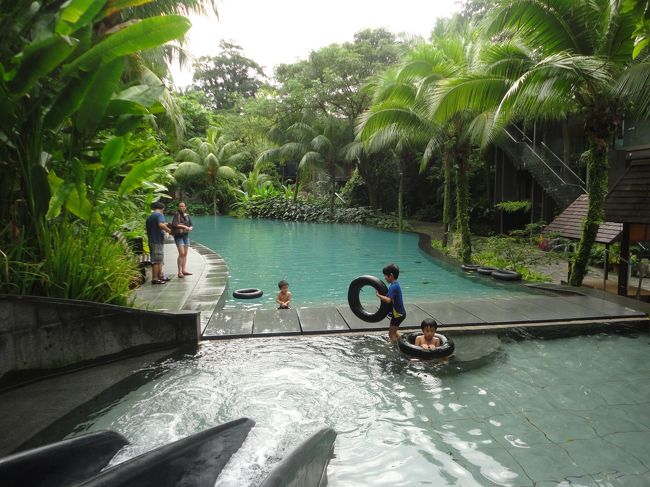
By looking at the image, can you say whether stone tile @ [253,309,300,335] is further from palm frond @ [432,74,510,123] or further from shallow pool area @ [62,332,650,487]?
palm frond @ [432,74,510,123]

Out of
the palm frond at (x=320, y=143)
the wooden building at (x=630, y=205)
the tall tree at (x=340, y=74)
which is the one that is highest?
the tall tree at (x=340, y=74)

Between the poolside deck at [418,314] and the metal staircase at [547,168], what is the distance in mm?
8773

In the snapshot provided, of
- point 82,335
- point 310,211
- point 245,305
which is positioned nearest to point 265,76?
point 310,211

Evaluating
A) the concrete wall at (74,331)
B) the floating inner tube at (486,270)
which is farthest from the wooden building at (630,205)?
the concrete wall at (74,331)

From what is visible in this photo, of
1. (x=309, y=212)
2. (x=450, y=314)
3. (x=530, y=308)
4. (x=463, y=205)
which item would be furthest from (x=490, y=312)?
(x=309, y=212)

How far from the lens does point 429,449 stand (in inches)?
176

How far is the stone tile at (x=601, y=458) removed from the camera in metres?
4.04

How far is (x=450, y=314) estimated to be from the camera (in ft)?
26.7

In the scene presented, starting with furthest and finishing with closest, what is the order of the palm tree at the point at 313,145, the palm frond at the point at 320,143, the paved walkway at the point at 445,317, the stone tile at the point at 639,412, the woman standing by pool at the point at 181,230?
the palm tree at the point at 313,145, the palm frond at the point at 320,143, the woman standing by pool at the point at 181,230, the paved walkway at the point at 445,317, the stone tile at the point at 639,412

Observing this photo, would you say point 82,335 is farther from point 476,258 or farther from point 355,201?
point 355,201

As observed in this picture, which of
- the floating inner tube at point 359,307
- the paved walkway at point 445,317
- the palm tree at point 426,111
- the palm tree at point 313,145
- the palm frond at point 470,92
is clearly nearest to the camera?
the floating inner tube at point 359,307

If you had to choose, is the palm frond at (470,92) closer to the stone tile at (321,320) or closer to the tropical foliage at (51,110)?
the stone tile at (321,320)

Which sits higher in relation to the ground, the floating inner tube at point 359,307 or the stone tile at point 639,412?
the floating inner tube at point 359,307

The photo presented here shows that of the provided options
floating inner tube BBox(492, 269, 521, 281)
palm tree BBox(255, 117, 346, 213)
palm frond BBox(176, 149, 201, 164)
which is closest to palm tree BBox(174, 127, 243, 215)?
palm frond BBox(176, 149, 201, 164)
